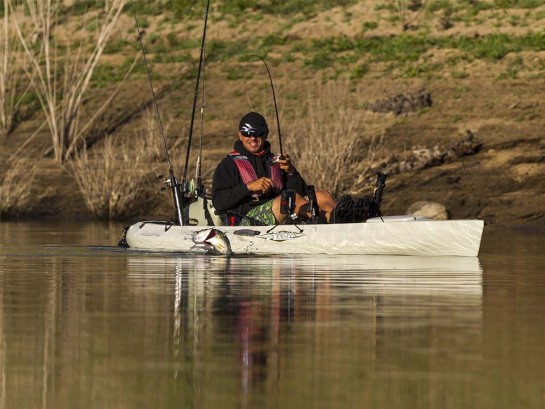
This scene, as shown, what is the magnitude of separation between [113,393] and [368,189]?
25.0 metres

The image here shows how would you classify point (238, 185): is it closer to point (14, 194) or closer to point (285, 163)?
point (285, 163)

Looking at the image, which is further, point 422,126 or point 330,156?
point 422,126

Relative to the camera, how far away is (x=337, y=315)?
14.1m

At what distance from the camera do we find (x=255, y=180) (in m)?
21.9

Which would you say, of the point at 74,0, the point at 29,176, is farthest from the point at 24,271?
the point at 74,0

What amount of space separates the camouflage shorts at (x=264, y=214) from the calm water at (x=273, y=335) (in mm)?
1649

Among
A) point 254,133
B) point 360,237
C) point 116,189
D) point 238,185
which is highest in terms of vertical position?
point 254,133

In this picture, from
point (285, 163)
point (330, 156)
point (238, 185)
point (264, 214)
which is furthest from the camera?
point (330, 156)

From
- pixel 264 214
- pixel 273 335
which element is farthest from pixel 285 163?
pixel 273 335

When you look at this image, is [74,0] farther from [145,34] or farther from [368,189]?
[368,189]

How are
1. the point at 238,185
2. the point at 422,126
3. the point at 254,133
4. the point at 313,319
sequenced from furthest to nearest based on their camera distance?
the point at 422,126
the point at 254,133
the point at 238,185
the point at 313,319

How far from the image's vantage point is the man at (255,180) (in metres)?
22.0

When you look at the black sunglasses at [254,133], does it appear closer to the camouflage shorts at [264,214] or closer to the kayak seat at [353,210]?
the camouflage shorts at [264,214]

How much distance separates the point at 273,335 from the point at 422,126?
29.6 metres
